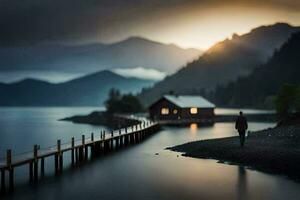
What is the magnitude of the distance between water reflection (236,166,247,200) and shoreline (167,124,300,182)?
3.75 ft

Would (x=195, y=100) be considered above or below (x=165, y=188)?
above

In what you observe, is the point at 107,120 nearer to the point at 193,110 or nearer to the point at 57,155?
the point at 193,110

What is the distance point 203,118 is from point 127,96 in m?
30.3

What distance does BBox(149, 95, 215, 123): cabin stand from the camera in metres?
103

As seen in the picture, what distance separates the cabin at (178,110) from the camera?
103m

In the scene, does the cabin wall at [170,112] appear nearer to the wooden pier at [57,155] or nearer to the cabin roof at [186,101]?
the cabin roof at [186,101]

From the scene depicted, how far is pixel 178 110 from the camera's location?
10312 centimetres

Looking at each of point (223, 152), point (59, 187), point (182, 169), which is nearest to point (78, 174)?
point (59, 187)

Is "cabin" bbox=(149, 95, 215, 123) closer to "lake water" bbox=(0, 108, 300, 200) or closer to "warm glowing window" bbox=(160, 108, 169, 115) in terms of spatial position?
"warm glowing window" bbox=(160, 108, 169, 115)

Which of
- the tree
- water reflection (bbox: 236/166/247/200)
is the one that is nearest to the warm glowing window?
the tree

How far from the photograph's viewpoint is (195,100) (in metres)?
111

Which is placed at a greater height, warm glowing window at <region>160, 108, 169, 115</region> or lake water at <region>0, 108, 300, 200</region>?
warm glowing window at <region>160, 108, 169, 115</region>

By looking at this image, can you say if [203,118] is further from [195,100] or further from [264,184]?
[264,184]

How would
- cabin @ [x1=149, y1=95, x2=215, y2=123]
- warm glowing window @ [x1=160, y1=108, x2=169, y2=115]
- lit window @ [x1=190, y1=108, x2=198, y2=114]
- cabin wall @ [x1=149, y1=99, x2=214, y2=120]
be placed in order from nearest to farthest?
cabin @ [x1=149, y1=95, x2=215, y2=123]
cabin wall @ [x1=149, y1=99, x2=214, y2=120]
warm glowing window @ [x1=160, y1=108, x2=169, y2=115]
lit window @ [x1=190, y1=108, x2=198, y2=114]
